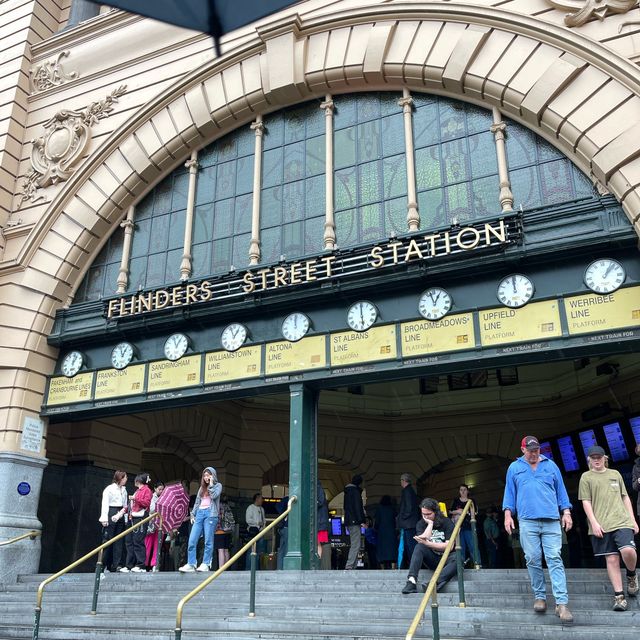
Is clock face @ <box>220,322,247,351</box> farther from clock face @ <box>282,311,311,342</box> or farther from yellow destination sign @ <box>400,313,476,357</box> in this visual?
yellow destination sign @ <box>400,313,476,357</box>

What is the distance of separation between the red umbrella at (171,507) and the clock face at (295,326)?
3922 millimetres

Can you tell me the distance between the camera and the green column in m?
12.9

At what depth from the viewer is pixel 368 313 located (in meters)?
14.0

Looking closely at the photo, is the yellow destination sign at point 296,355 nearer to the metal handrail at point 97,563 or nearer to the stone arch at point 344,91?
the metal handrail at point 97,563

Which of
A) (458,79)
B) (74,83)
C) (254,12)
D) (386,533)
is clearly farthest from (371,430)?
(254,12)

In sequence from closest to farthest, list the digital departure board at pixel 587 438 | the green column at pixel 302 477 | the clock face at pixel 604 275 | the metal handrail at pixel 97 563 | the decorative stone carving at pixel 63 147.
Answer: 1. the metal handrail at pixel 97 563
2. the clock face at pixel 604 275
3. the green column at pixel 302 477
4. the decorative stone carving at pixel 63 147
5. the digital departure board at pixel 587 438

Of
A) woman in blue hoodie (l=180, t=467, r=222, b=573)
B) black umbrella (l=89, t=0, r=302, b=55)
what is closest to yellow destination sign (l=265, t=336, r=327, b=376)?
woman in blue hoodie (l=180, t=467, r=222, b=573)

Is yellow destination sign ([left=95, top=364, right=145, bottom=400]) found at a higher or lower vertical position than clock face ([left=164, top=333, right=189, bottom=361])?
lower

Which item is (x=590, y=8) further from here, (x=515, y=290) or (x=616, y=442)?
(x=616, y=442)

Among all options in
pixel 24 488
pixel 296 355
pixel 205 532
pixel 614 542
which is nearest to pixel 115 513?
pixel 205 532

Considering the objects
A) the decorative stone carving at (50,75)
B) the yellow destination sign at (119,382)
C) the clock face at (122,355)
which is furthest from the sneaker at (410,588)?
the decorative stone carving at (50,75)

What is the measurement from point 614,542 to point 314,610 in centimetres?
398

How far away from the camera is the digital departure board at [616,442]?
59.9 ft

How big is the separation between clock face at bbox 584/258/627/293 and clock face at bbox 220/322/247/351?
725 cm
